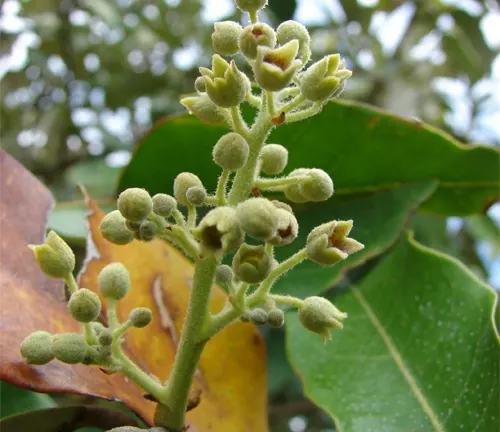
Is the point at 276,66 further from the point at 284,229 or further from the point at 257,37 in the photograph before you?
the point at 284,229

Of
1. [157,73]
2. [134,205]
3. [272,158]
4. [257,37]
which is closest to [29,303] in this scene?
[134,205]

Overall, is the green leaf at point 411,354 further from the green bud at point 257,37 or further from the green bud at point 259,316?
the green bud at point 257,37

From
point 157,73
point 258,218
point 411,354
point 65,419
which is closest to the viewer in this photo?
point 258,218

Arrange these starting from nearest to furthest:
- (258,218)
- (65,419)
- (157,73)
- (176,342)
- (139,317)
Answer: (258,218), (139,317), (65,419), (176,342), (157,73)

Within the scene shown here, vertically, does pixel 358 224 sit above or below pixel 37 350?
below

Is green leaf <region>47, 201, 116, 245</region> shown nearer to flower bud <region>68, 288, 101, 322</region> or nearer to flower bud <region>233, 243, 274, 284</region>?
flower bud <region>68, 288, 101, 322</region>

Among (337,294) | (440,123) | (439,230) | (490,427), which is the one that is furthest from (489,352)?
(440,123)
